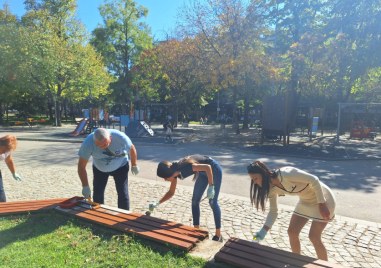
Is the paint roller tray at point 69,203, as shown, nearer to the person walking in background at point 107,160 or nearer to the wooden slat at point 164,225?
the person walking in background at point 107,160

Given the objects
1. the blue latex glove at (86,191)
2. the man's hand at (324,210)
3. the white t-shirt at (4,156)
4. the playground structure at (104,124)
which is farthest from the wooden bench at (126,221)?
the playground structure at (104,124)

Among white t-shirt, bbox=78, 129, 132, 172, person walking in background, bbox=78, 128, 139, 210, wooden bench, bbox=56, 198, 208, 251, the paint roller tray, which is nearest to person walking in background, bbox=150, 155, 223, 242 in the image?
wooden bench, bbox=56, 198, 208, 251

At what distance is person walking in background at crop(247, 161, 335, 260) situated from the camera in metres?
3.20

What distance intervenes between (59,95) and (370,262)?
31.9m

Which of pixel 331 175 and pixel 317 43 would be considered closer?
pixel 331 175

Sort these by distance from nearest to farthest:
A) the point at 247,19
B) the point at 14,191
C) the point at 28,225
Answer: the point at 28,225 < the point at 14,191 < the point at 247,19

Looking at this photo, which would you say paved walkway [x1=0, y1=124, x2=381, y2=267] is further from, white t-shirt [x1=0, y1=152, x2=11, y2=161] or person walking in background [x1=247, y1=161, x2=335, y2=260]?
white t-shirt [x1=0, y1=152, x2=11, y2=161]

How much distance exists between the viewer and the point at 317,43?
18.5 metres

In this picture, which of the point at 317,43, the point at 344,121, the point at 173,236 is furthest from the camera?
the point at 344,121

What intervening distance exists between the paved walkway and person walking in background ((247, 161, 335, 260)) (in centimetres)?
98

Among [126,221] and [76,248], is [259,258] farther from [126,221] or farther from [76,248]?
[76,248]

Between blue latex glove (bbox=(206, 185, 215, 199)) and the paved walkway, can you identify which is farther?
the paved walkway

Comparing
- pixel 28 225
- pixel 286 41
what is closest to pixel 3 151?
pixel 28 225

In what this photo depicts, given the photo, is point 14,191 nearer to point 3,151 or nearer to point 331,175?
point 3,151
